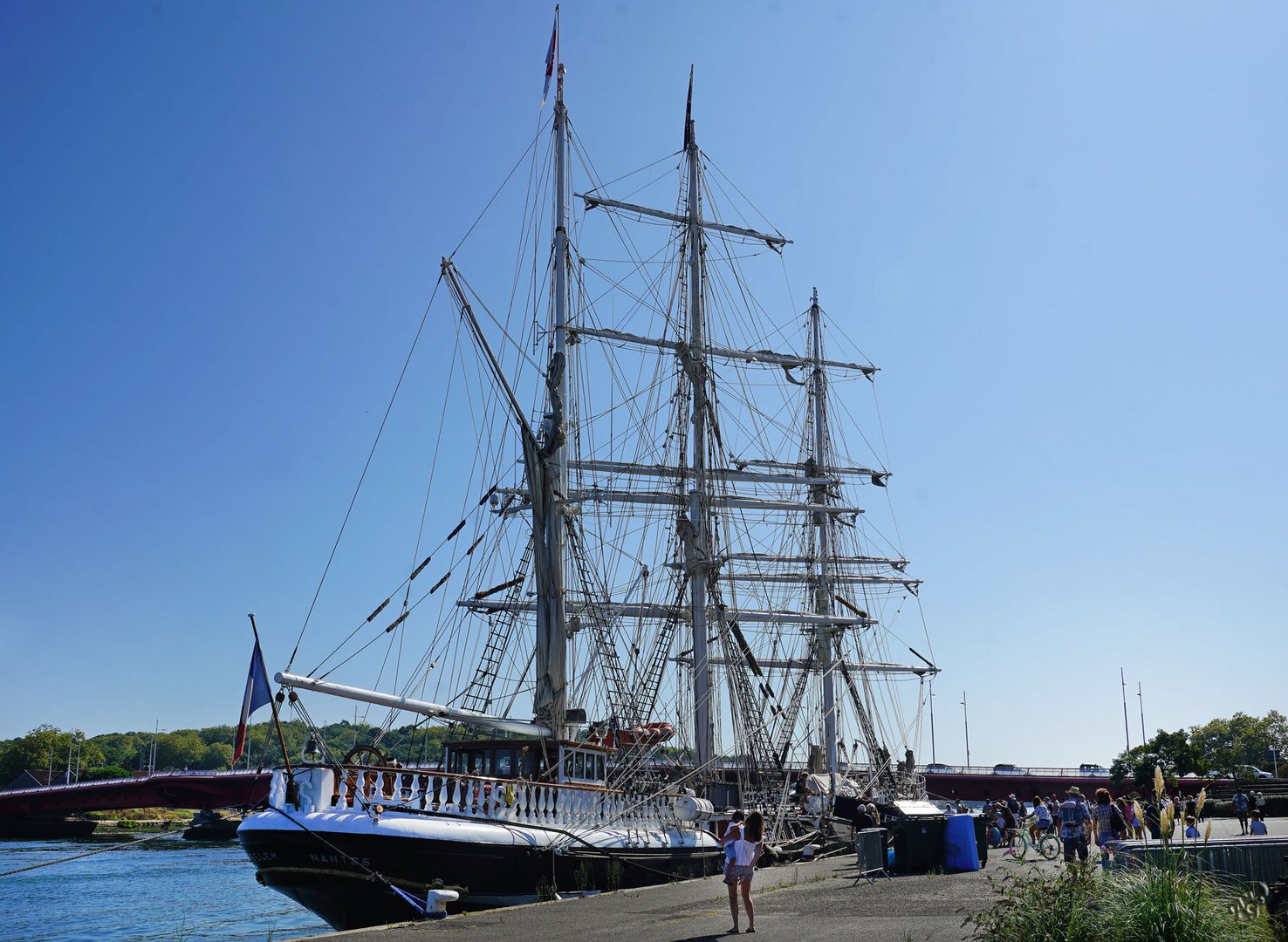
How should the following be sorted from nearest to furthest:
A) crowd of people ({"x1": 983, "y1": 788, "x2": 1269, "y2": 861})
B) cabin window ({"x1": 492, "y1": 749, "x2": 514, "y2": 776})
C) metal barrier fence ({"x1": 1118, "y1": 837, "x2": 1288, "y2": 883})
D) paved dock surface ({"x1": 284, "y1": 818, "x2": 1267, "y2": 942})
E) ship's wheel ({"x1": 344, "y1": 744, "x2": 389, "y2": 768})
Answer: metal barrier fence ({"x1": 1118, "y1": 837, "x2": 1288, "y2": 883}) → crowd of people ({"x1": 983, "y1": 788, "x2": 1269, "y2": 861}) → paved dock surface ({"x1": 284, "y1": 818, "x2": 1267, "y2": 942}) → ship's wheel ({"x1": 344, "y1": 744, "x2": 389, "y2": 768}) → cabin window ({"x1": 492, "y1": 749, "x2": 514, "y2": 776})

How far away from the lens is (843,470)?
262 feet

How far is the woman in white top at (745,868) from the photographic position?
48.4 ft

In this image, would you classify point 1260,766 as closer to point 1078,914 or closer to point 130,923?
point 130,923

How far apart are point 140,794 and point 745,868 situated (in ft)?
310

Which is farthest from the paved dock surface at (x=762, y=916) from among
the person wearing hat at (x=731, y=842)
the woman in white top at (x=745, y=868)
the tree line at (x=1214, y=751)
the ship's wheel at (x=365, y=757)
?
the tree line at (x=1214, y=751)

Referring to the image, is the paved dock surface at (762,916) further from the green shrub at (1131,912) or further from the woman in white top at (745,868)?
the green shrub at (1131,912)

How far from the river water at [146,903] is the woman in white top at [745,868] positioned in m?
9.36

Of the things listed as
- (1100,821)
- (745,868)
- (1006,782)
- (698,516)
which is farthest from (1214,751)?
(745,868)

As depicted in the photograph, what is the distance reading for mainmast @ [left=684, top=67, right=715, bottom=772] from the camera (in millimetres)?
38812

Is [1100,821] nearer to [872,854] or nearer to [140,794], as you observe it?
[872,854]

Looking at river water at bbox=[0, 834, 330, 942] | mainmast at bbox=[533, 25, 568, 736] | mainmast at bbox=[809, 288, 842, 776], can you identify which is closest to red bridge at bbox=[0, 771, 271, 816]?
river water at bbox=[0, 834, 330, 942]

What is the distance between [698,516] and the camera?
A: 41.2 m

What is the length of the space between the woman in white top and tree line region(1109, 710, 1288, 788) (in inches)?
3054

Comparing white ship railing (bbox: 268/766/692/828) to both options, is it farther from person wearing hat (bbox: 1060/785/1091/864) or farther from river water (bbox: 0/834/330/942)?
person wearing hat (bbox: 1060/785/1091/864)
